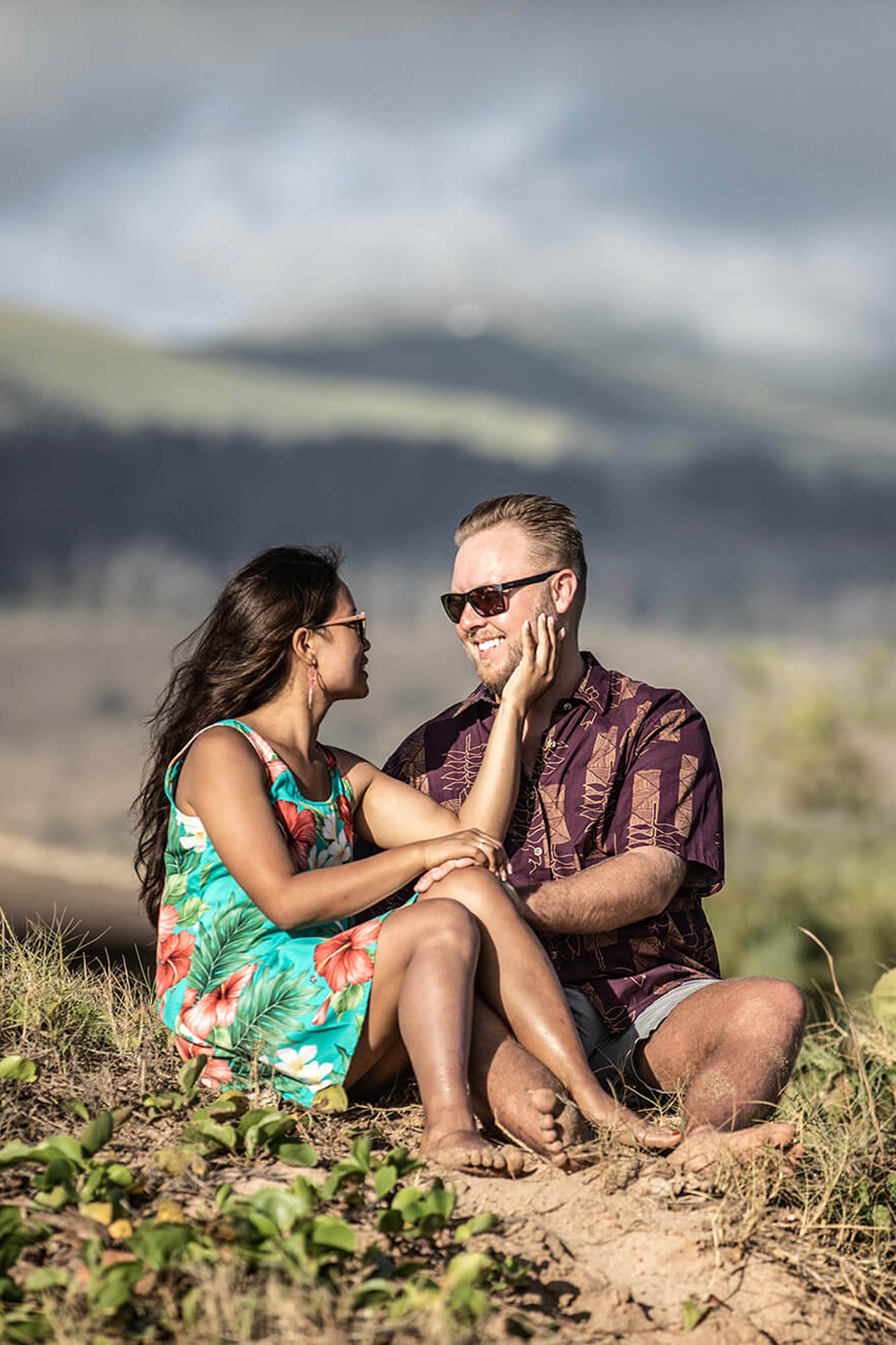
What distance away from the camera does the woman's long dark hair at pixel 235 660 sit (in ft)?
12.8

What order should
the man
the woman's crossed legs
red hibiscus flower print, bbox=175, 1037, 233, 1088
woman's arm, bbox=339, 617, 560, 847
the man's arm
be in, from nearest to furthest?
the woman's crossed legs < the man < red hibiscus flower print, bbox=175, 1037, 233, 1088 < the man's arm < woman's arm, bbox=339, 617, 560, 847

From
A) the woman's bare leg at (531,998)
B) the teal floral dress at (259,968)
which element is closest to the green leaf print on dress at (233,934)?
the teal floral dress at (259,968)

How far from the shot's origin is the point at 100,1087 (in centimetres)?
349

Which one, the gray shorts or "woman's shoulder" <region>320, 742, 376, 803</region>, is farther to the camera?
"woman's shoulder" <region>320, 742, 376, 803</region>

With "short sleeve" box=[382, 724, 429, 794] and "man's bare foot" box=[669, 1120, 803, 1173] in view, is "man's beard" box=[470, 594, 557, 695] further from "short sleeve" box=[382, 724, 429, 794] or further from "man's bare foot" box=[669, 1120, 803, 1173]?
"man's bare foot" box=[669, 1120, 803, 1173]

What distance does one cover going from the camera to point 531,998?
3.35m

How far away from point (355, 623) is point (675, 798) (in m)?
1.10

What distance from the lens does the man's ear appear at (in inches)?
178

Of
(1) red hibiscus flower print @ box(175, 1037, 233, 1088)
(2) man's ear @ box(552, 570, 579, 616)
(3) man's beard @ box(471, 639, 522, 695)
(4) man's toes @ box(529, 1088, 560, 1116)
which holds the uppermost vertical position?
(2) man's ear @ box(552, 570, 579, 616)

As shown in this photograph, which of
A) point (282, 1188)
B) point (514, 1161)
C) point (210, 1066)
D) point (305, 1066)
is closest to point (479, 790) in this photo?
point (305, 1066)

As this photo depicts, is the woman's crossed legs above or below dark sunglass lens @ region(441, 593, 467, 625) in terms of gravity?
below

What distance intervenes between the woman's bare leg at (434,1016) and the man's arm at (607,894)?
409 mm

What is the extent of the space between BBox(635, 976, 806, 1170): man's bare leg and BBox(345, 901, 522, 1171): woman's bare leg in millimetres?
545

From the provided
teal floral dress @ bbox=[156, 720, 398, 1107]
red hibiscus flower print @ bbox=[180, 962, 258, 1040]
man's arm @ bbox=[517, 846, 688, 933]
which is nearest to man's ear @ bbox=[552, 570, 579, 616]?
man's arm @ bbox=[517, 846, 688, 933]
